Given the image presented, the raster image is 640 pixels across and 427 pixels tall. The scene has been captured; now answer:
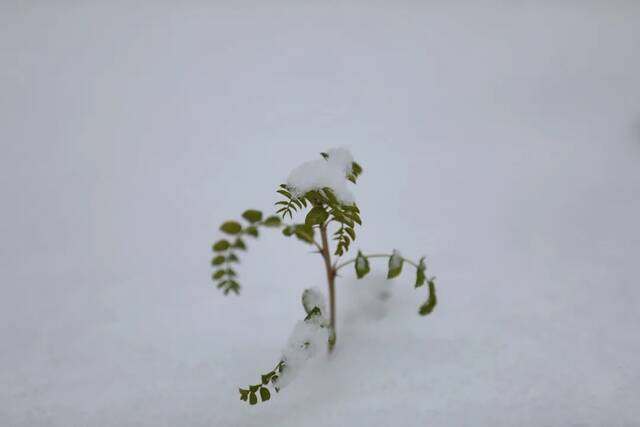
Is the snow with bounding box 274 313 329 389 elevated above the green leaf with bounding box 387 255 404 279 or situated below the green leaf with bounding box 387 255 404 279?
below

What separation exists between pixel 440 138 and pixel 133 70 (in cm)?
217

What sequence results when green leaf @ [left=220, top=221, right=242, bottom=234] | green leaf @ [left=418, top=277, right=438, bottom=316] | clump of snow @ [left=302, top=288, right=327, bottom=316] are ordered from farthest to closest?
clump of snow @ [left=302, top=288, right=327, bottom=316], green leaf @ [left=418, top=277, right=438, bottom=316], green leaf @ [left=220, top=221, right=242, bottom=234]

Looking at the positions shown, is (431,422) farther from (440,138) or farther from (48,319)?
(440,138)

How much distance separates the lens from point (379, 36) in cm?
360

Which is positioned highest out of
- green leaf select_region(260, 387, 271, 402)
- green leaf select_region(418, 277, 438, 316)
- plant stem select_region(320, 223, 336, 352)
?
plant stem select_region(320, 223, 336, 352)

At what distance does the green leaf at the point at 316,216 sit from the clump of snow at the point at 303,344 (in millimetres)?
231

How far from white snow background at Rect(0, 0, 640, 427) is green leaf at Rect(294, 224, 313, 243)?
541 millimetres

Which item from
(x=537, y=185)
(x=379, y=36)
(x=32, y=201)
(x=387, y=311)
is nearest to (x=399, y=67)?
(x=379, y=36)

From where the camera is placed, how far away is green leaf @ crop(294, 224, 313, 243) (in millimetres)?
1027

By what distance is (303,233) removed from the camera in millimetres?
1057

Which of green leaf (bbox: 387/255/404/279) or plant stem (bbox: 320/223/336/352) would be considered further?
plant stem (bbox: 320/223/336/352)

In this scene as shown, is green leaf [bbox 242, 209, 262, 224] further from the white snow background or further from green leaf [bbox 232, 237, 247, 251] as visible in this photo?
the white snow background

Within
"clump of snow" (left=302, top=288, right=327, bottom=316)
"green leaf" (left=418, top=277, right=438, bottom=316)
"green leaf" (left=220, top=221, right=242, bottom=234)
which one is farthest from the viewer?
"clump of snow" (left=302, top=288, right=327, bottom=316)

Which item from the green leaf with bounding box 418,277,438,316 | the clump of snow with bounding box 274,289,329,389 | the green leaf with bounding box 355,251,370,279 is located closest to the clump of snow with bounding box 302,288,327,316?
the clump of snow with bounding box 274,289,329,389
